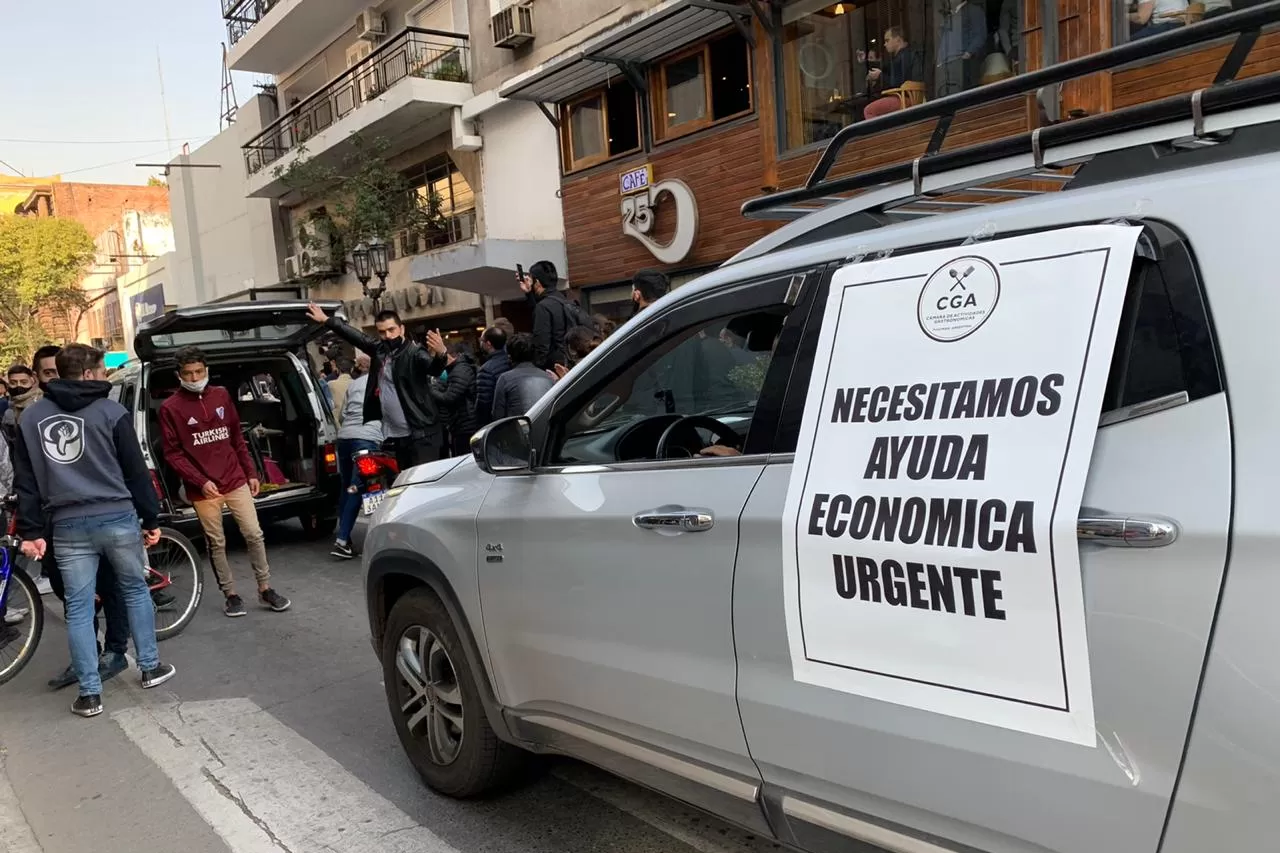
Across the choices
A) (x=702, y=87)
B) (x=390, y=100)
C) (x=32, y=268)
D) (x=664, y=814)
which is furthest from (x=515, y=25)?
(x=32, y=268)

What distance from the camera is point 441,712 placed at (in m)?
3.46

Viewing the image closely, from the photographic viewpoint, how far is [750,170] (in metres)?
11.6

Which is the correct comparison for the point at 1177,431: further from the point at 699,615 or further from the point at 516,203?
the point at 516,203

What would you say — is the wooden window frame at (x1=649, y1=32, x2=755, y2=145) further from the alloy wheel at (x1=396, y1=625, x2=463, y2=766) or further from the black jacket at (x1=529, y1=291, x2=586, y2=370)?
the alloy wheel at (x1=396, y1=625, x2=463, y2=766)

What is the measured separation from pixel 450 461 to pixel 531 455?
68 centimetres

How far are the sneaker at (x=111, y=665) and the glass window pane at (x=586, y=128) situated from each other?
10.5 m

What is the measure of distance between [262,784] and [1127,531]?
349 cm

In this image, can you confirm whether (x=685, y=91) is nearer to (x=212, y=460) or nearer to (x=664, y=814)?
(x=212, y=460)

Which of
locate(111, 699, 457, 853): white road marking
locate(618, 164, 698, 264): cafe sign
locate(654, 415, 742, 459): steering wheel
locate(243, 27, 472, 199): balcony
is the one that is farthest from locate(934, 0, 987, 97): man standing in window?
locate(243, 27, 472, 199): balcony

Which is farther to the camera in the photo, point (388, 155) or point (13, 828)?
point (388, 155)

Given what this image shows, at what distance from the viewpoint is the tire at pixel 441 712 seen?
331cm

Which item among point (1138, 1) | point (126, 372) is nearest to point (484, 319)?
point (126, 372)

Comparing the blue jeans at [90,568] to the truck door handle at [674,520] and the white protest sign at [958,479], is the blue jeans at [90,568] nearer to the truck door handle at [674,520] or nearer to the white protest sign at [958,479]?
the truck door handle at [674,520]

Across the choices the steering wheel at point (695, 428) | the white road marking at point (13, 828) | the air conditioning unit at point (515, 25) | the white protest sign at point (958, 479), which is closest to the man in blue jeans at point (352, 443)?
the white road marking at point (13, 828)
